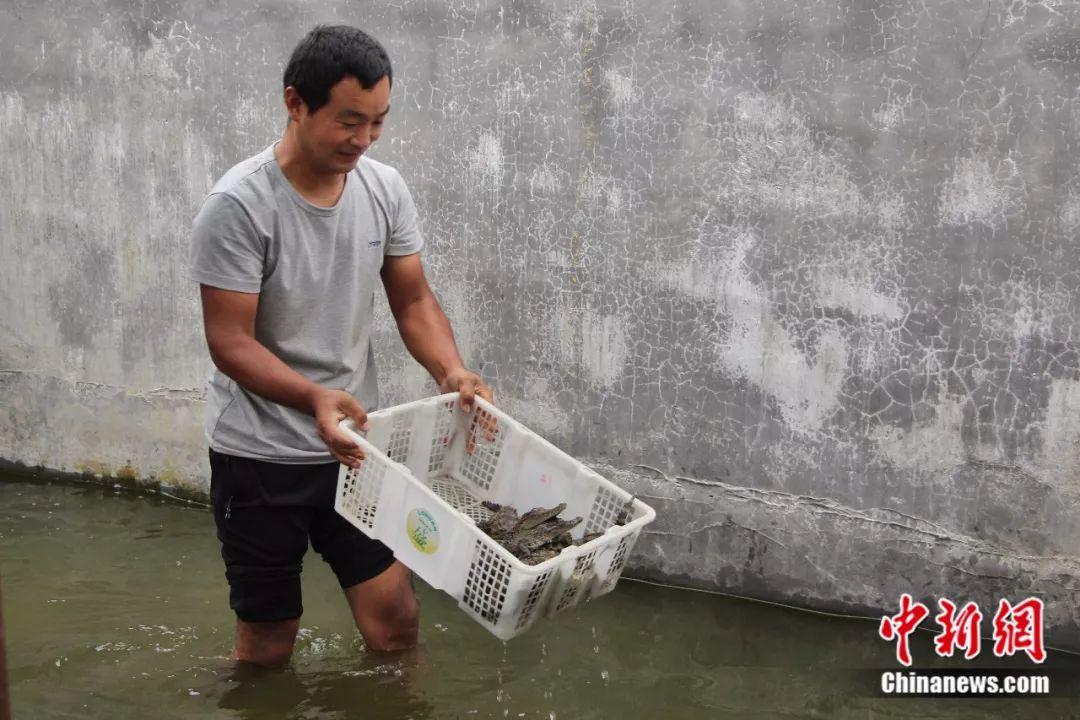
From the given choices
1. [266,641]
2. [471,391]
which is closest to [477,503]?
[471,391]

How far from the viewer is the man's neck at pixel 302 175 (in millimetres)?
2908

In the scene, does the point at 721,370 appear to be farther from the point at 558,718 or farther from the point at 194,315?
the point at 194,315

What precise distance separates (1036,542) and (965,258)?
954mm

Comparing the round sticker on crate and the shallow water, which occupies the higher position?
the round sticker on crate

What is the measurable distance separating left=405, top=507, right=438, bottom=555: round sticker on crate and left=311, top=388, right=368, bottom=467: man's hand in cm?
20

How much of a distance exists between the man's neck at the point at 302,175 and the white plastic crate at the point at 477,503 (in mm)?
569

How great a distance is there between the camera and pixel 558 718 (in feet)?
11.6

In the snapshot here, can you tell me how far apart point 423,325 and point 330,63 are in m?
0.86

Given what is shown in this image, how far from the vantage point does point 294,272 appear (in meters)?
2.94

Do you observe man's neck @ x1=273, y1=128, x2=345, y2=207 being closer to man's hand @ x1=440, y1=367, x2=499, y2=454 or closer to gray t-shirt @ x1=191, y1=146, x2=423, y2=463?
gray t-shirt @ x1=191, y1=146, x2=423, y2=463

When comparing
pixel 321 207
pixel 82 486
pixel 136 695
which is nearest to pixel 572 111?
pixel 321 207

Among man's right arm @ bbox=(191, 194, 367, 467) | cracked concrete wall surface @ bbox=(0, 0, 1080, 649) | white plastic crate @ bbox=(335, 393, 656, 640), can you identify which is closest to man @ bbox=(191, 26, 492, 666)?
man's right arm @ bbox=(191, 194, 367, 467)

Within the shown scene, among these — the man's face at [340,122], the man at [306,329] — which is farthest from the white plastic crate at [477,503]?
the man's face at [340,122]

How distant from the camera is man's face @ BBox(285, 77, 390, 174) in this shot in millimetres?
2789
